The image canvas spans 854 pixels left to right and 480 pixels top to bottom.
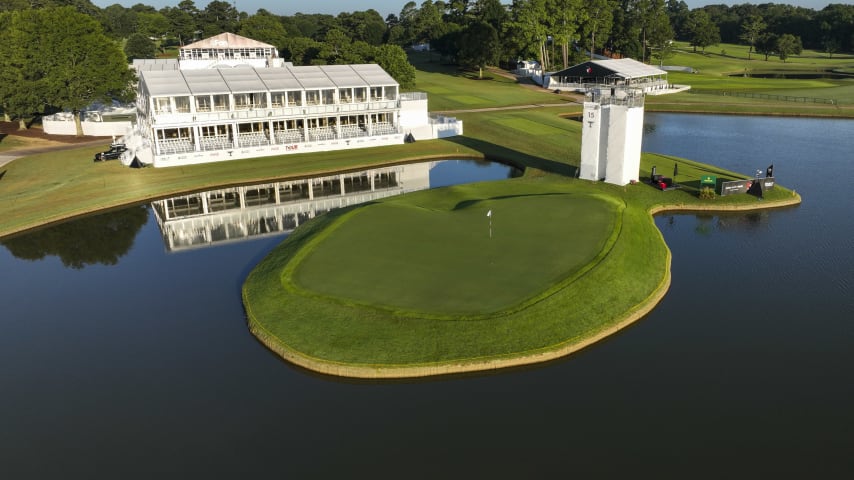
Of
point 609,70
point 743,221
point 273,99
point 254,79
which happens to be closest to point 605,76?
point 609,70

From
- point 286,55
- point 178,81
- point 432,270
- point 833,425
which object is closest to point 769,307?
point 833,425

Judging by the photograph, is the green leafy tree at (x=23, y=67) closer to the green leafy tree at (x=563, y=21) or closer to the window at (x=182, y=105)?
the window at (x=182, y=105)

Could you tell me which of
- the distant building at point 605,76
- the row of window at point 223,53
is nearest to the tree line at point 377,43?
the row of window at point 223,53

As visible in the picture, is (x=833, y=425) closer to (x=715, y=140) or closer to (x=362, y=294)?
(x=362, y=294)

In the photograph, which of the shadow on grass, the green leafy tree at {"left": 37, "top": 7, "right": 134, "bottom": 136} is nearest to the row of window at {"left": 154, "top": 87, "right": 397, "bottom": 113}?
the shadow on grass

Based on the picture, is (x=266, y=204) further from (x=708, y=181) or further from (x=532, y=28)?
(x=532, y=28)

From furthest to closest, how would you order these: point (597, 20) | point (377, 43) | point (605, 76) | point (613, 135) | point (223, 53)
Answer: point (377, 43), point (597, 20), point (223, 53), point (605, 76), point (613, 135)
